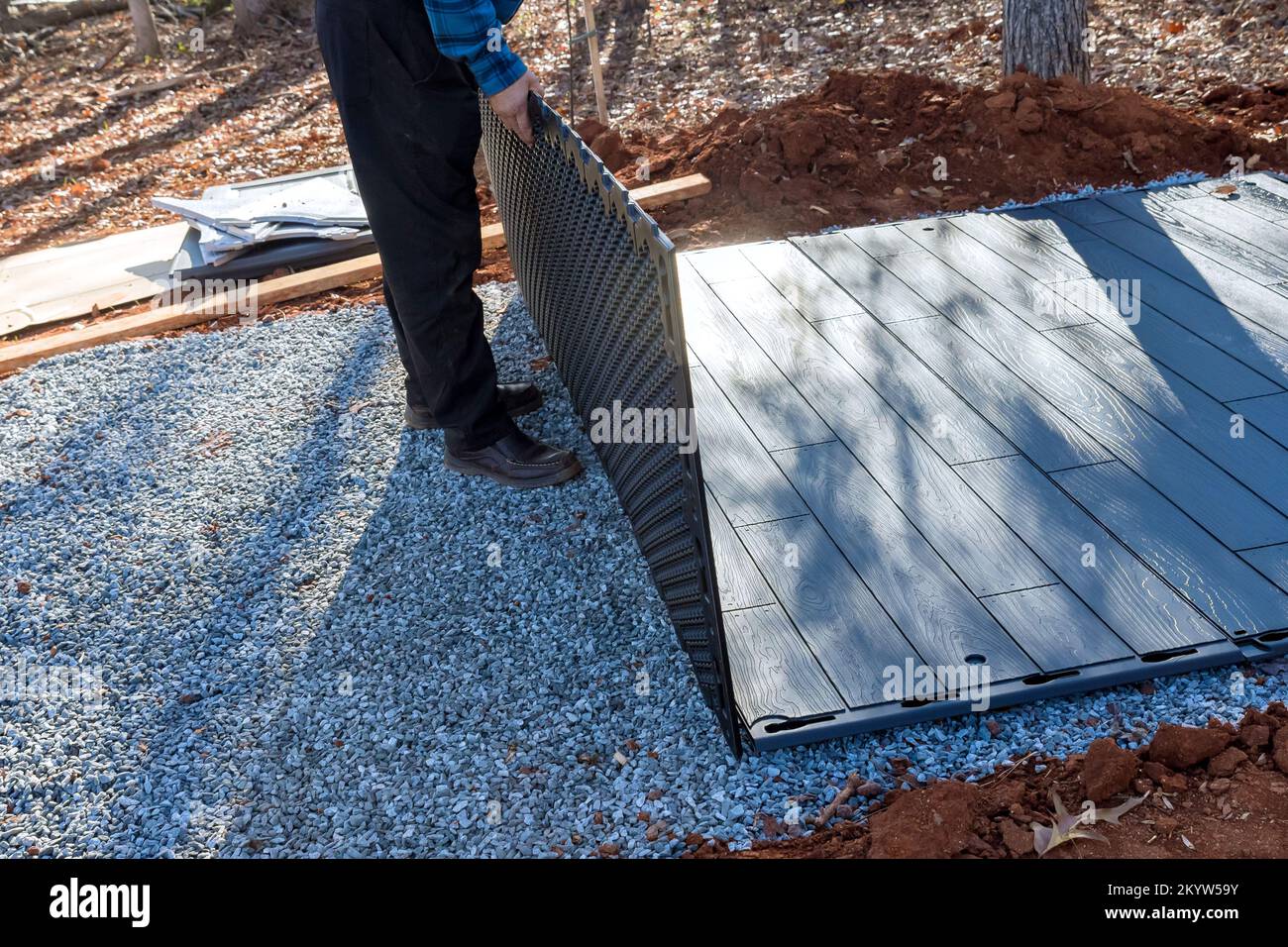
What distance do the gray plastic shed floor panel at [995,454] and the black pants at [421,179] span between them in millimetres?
732

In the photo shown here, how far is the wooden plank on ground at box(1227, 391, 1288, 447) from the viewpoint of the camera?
9.61 feet

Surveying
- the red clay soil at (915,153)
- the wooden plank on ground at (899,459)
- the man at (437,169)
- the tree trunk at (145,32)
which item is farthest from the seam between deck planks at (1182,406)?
the tree trunk at (145,32)

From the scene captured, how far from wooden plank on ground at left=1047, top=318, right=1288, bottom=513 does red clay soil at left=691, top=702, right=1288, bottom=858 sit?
87 centimetres

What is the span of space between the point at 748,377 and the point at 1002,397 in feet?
2.54

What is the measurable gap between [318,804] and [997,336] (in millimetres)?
2512

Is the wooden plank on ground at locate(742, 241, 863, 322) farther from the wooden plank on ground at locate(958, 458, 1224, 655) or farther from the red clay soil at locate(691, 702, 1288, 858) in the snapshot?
the red clay soil at locate(691, 702, 1288, 858)

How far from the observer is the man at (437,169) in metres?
2.58

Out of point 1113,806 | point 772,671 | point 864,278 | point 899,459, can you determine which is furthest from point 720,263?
point 1113,806

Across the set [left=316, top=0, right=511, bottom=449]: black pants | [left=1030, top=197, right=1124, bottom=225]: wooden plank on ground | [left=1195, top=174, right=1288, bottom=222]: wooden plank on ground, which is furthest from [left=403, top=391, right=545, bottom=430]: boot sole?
[left=1195, top=174, right=1288, bottom=222]: wooden plank on ground

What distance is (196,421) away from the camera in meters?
3.73

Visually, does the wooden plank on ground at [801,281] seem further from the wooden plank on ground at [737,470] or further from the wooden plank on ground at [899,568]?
the wooden plank on ground at [899,568]

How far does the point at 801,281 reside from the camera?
4.07 m

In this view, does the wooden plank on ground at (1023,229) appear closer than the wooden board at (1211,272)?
No

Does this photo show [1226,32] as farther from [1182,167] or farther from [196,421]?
[196,421]
